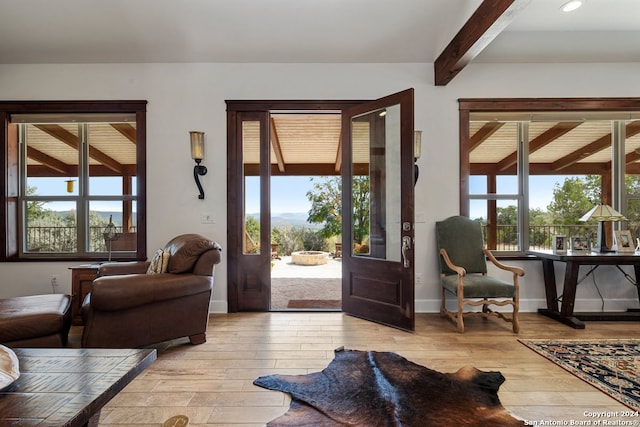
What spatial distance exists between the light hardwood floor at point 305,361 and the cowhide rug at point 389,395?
4.0 inches

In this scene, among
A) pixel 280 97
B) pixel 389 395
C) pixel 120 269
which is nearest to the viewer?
pixel 389 395

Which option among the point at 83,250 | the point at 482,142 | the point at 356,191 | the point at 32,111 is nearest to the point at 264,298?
the point at 356,191

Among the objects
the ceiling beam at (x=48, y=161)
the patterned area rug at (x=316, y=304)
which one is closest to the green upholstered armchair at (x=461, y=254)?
the patterned area rug at (x=316, y=304)

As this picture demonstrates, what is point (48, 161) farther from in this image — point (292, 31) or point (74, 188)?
point (292, 31)

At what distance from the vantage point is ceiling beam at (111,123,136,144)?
3807 millimetres

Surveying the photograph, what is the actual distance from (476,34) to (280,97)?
209 centimetres

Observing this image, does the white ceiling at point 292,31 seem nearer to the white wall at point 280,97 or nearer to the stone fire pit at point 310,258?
the white wall at point 280,97

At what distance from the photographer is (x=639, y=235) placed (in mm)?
3752

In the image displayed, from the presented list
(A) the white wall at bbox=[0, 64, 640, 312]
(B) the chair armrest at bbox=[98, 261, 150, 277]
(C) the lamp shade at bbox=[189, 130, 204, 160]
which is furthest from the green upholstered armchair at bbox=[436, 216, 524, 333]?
(B) the chair armrest at bbox=[98, 261, 150, 277]

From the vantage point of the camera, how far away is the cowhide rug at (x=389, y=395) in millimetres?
1683

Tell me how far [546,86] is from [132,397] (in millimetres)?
4987

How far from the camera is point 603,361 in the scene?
239 cm

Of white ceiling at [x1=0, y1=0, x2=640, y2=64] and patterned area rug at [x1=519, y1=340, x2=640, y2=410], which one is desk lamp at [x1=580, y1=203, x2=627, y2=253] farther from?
white ceiling at [x1=0, y1=0, x2=640, y2=64]

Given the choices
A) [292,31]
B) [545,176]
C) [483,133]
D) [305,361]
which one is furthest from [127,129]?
[545,176]
